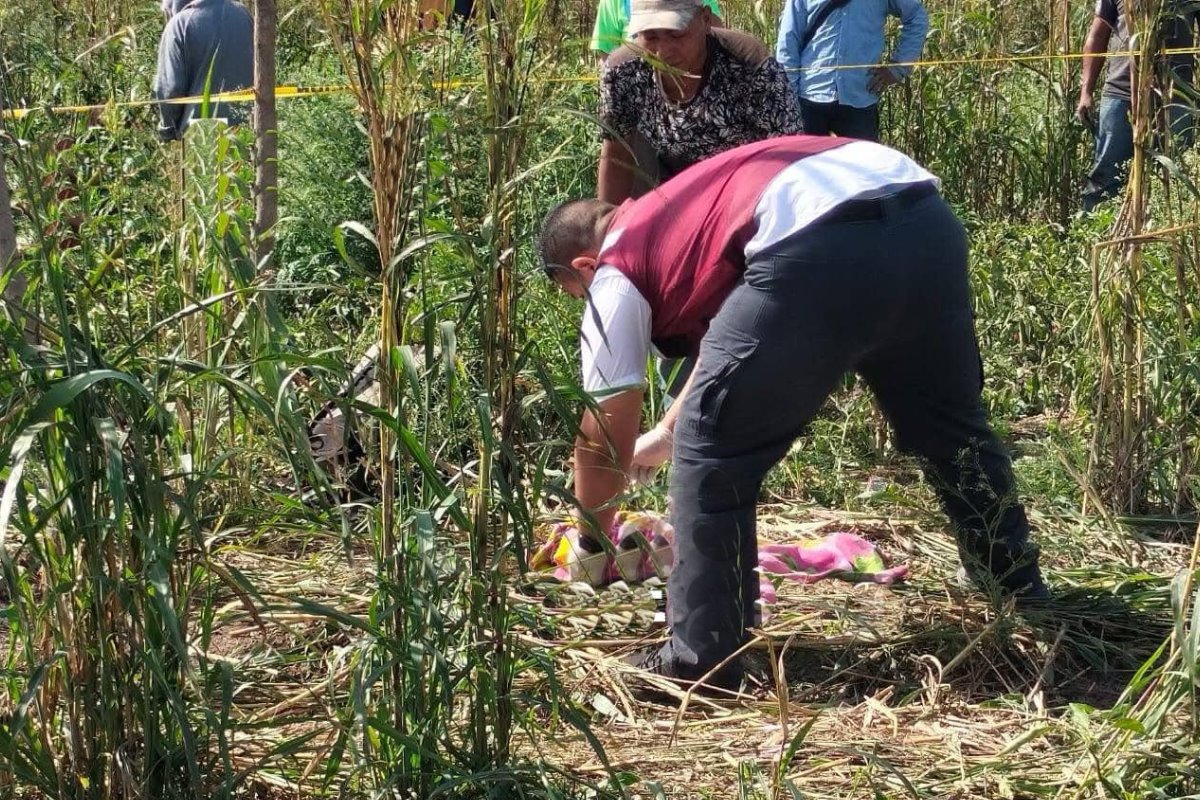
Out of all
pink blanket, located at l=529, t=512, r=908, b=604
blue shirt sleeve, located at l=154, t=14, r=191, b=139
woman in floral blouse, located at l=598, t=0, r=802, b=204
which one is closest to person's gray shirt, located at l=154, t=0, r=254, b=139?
blue shirt sleeve, located at l=154, t=14, r=191, b=139

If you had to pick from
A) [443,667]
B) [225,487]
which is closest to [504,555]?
[443,667]

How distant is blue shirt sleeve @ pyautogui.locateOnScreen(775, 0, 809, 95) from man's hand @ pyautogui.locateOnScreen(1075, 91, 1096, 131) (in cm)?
143

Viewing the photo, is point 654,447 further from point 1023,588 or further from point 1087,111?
point 1087,111

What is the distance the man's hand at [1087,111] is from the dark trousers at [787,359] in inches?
152

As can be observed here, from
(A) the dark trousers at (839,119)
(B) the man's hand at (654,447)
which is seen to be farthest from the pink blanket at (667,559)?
(A) the dark trousers at (839,119)

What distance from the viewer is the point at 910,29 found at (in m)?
6.37

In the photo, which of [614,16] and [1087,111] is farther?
[1087,111]

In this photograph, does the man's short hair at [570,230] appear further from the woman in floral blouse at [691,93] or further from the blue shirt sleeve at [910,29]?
the blue shirt sleeve at [910,29]

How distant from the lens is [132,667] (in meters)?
2.32

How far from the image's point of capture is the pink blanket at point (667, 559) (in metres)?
3.67

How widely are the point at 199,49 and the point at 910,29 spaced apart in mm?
2999

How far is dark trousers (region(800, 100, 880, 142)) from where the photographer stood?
6113 mm

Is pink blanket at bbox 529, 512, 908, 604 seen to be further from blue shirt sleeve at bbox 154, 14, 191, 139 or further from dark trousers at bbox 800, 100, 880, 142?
blue shirt sleeve at bbox 154, 14, 191, 139

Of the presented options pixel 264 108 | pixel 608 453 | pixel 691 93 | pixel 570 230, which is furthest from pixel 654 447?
pixel 264 108
